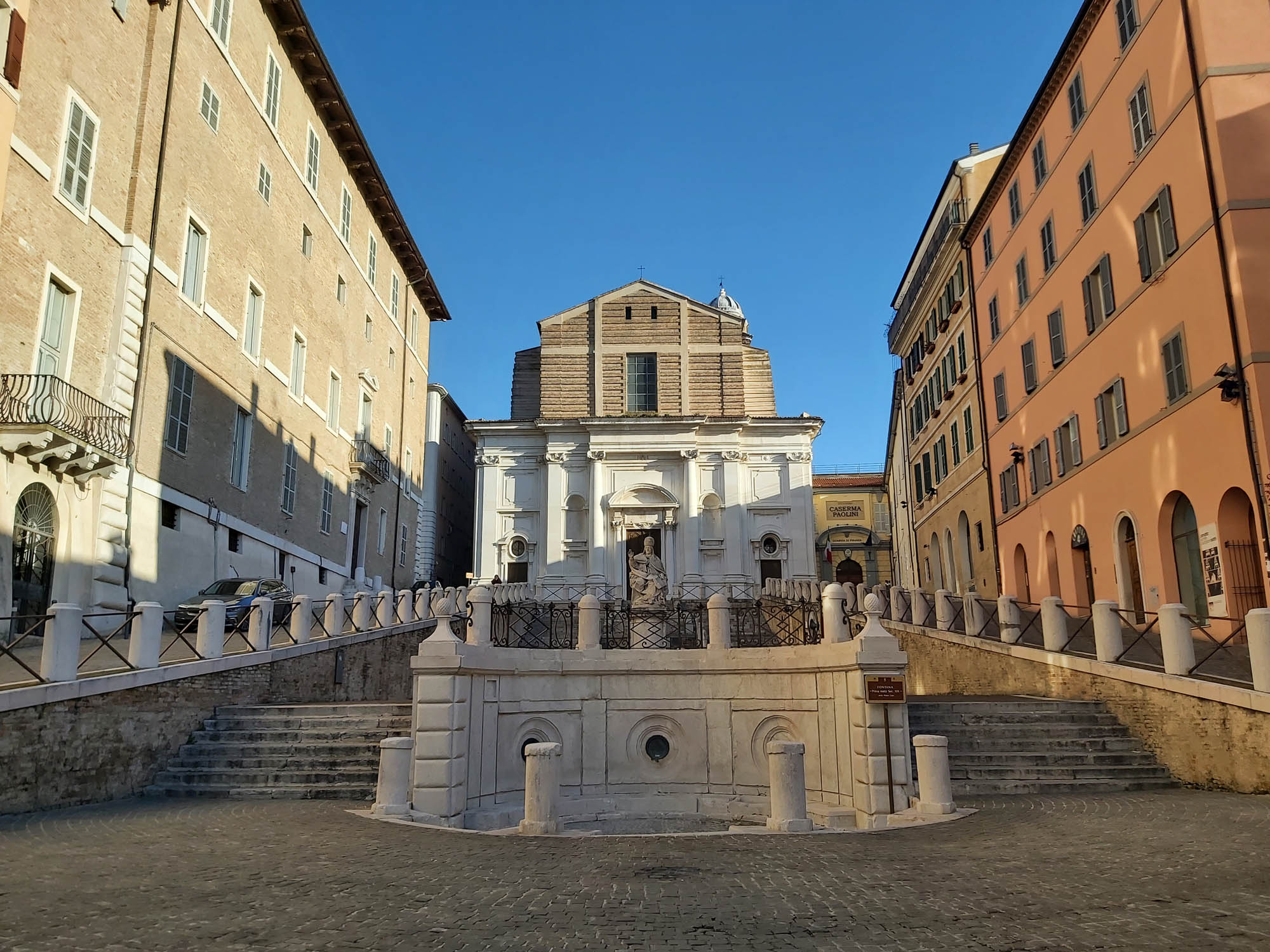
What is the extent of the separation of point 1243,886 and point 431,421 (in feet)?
141

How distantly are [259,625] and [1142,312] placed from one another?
1878 centimetres

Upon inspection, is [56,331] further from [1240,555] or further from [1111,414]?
[1111,414]

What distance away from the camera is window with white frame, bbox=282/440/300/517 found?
28.3 metres

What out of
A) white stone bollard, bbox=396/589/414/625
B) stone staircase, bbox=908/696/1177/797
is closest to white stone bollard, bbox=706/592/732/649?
stone staircase, bbox=908/696/1177/797

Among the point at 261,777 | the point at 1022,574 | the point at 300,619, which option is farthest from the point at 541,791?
the point at 1022,574

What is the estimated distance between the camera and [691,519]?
41438 mm

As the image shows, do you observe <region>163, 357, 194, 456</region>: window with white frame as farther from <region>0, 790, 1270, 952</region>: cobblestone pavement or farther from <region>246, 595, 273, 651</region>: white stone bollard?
<region>0, 790, 1270, 952</region>: cobblestone pavement

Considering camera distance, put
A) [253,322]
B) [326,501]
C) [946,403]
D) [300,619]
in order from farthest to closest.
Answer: [946,403]
[326,501]
[253,322]
[300,619]

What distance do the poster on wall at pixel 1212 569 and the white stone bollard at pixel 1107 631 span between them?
347cm

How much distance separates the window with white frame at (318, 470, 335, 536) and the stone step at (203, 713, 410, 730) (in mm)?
16756

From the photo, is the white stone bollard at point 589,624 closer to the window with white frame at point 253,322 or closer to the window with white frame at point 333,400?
the window with white frame at point 253,322

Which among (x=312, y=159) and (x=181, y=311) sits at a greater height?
(x=312, y=159)

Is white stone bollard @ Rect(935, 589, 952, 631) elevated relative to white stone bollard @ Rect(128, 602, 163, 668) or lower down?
elevated

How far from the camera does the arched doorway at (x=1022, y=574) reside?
2822 cm
